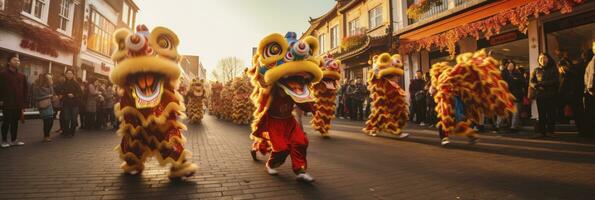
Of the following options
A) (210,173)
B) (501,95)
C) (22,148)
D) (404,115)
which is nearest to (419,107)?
(404,115)

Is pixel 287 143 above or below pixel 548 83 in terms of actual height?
below

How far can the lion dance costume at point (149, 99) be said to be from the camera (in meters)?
3.49

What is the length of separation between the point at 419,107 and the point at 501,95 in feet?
17.2

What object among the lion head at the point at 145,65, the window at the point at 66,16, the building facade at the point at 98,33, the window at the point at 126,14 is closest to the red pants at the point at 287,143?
the lion head at the point at 145,65

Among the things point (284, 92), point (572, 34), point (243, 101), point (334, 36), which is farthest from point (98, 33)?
point (572, 34)

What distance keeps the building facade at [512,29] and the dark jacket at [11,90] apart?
A: 12.1 m

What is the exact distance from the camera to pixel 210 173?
395 cm

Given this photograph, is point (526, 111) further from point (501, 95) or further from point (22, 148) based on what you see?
point (22, 148)

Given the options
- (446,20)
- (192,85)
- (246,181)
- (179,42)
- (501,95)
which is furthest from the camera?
(192,85)

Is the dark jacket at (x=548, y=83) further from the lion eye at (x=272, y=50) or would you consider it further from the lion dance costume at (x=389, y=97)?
the lion eye at (x=272, y=50)

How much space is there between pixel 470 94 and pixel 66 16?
22186 mm

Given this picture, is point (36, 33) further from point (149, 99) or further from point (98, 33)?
point (149, 99)

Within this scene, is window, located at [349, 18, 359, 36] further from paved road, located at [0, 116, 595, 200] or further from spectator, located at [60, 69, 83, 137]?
spectator, located at [60, 69, 83, 137]

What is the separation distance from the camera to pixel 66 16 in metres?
18.4
